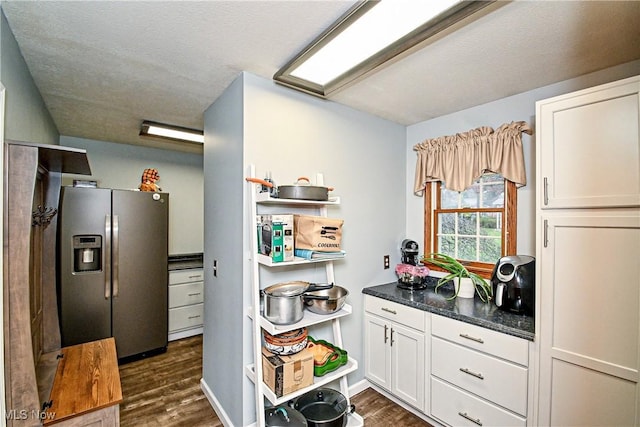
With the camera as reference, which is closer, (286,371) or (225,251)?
(286,371)

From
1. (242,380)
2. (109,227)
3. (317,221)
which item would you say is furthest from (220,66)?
(109,227)

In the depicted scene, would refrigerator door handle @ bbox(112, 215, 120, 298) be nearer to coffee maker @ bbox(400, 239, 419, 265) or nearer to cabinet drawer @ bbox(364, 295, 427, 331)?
cabinet drawer @ bbox(364, 295, 427, 331)

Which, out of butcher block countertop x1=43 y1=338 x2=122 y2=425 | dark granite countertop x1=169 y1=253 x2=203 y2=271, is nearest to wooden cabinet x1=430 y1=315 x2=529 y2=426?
butcher block countertop x1=43 y1=338 x2=122 y2=425

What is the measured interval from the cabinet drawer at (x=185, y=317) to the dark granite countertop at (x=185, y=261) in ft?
1.63

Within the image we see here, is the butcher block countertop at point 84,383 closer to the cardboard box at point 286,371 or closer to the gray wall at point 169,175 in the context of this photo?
the cardboard box at point 286,371

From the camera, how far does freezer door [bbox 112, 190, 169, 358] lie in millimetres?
3127

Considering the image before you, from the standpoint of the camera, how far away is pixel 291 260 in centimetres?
186

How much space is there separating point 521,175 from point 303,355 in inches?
80.0

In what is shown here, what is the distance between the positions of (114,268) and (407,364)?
2973 mm

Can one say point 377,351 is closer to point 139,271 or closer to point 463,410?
point 463,410

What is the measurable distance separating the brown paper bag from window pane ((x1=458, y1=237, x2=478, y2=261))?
4.37ft

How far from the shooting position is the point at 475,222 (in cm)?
261

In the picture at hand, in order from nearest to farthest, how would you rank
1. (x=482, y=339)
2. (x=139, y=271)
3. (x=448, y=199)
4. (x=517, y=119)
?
(x=482, y=339)
(x=517, y=119)
(x=448, y=199)
(x=139, y=271)

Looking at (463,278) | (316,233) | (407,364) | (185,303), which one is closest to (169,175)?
(185,303)
